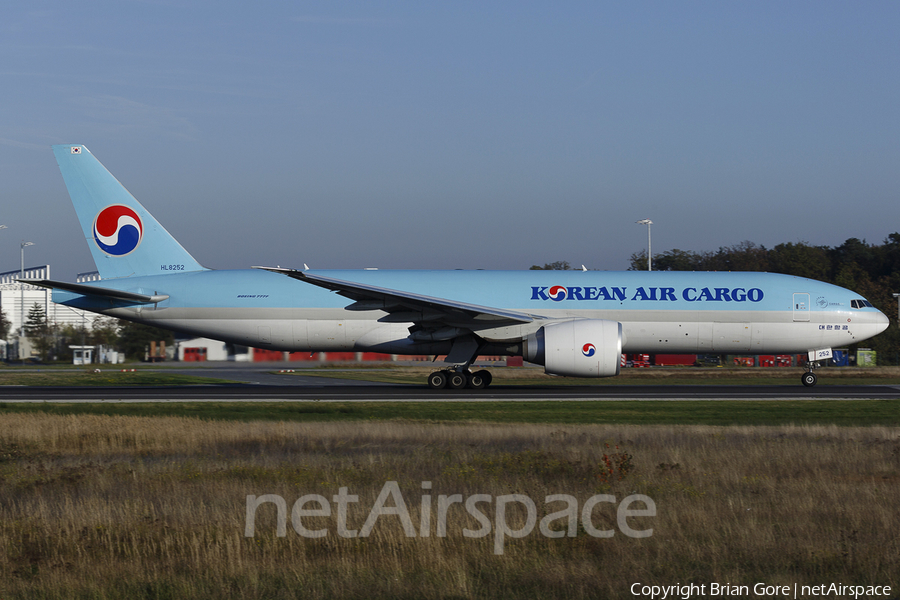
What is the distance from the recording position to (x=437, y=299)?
23.6 metres

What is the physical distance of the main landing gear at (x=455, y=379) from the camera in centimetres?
2423

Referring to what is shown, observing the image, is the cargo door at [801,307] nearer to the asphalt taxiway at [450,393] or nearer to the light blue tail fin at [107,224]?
the asphalt taxiway at [450,393]

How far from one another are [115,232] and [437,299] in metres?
10.9

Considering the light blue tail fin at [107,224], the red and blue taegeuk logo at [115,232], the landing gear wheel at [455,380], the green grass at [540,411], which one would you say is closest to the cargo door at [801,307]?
the green grass at [540,411]

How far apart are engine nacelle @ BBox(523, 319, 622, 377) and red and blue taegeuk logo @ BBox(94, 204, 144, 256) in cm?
1360

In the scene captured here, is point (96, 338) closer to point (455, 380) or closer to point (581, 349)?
point (455, 380)

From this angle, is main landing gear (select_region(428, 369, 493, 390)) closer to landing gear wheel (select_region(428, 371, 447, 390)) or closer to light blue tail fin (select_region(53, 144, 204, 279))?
landing gear wheel (select_region(428, 371, 447, 390))

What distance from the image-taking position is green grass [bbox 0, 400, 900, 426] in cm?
1594

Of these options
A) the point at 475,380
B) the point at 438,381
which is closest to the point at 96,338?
the point at 438,381

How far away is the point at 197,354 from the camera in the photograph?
152ft

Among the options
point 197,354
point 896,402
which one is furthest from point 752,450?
point 197,354

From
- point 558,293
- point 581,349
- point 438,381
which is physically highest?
point 558,293

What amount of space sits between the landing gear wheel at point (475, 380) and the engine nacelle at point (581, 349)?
2538 millimetres

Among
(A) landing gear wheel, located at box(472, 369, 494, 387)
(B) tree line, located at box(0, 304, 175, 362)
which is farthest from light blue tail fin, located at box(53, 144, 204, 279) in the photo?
(B) tree line, located at box(0, 304, 175, 362)
